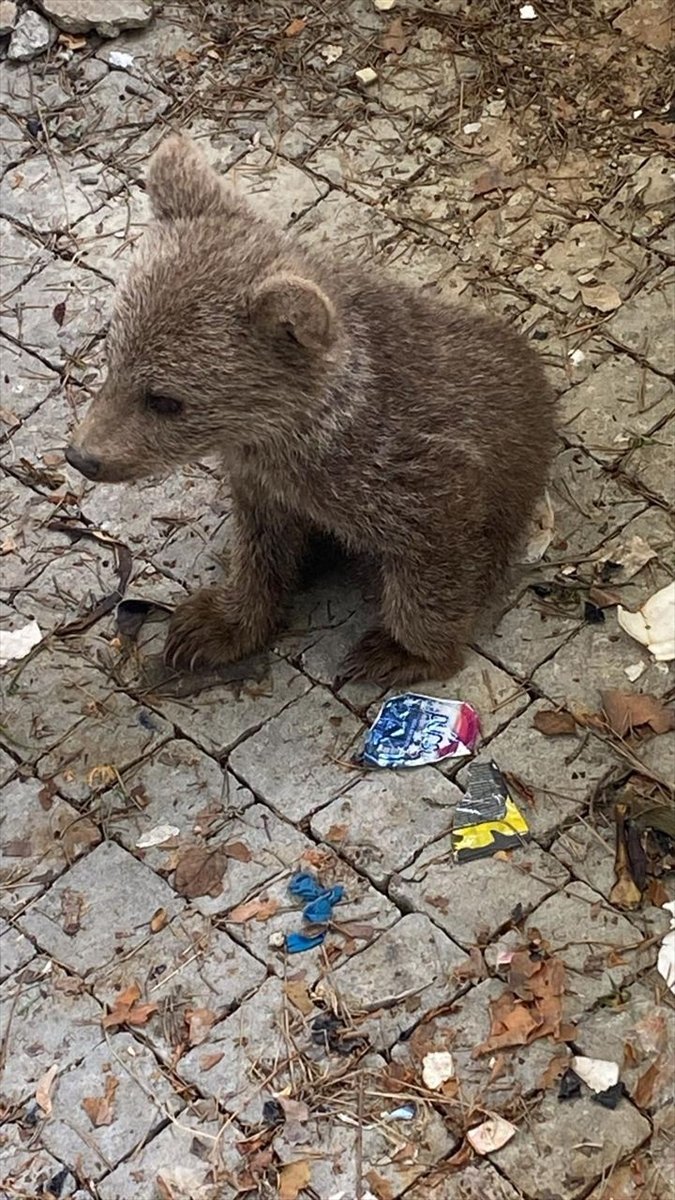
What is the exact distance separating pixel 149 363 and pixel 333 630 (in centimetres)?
123

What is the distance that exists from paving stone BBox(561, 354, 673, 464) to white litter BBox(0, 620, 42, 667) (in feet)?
6.32

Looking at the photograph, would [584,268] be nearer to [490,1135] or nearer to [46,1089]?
[490,1135]

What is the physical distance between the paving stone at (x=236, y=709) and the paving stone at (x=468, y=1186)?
1329 mm

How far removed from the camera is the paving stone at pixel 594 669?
Result: 14.8 feet

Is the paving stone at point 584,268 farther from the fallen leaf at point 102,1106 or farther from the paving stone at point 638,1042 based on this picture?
the fallen leaf at point 102,1106

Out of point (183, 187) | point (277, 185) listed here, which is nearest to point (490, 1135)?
point (183, 187)

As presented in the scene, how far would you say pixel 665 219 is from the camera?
18.5ft

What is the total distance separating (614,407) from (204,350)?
71.8 inches

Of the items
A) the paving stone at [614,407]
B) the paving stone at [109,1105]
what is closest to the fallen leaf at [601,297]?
the paving stone at [614,407]

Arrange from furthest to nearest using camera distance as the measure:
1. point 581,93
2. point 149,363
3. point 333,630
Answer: point 581,93 < point 333,630 < point 149,363

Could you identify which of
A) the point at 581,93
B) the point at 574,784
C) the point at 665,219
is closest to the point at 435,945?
the point at 574,784

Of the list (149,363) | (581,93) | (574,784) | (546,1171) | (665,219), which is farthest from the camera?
(581,93)

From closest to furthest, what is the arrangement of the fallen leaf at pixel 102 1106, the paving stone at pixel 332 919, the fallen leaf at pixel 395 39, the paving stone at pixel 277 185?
the fallen leaf at pixel 102 1106
the paving stone at pixel 332 919
the paving stone at pixel 277 185
the fallen leaf at pixel 395 39

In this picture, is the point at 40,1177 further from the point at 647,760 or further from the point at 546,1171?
the point at 647,760
